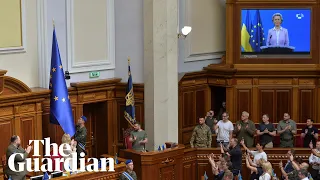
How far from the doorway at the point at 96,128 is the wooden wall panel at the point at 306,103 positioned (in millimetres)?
5402

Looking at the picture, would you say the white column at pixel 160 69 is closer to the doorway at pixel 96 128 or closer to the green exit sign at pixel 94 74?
the green exit sign at pixel 94 74

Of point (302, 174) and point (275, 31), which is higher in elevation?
point (275, 31)

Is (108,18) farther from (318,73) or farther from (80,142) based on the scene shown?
(318,73)

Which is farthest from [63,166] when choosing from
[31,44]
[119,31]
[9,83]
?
Answer: [119,31]

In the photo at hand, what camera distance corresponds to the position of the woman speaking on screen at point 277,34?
825 inches

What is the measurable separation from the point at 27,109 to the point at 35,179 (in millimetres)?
3072

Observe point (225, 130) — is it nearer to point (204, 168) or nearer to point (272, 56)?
point (204, 168)

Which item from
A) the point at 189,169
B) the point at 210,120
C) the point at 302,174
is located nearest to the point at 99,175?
the point at 189,169

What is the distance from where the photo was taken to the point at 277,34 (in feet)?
68.9

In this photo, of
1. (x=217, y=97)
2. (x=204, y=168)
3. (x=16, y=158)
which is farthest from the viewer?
(x=217, y=97)

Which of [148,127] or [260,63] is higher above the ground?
[260,63]

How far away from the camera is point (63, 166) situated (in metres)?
16.0

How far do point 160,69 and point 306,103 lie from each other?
4862mm

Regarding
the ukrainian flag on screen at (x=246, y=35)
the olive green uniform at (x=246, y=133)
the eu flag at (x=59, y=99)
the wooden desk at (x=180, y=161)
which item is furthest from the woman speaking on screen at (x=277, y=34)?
the eu flag at (x=59, y=99)
